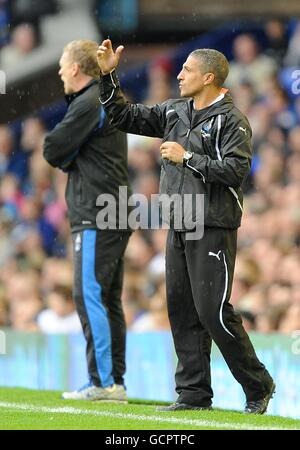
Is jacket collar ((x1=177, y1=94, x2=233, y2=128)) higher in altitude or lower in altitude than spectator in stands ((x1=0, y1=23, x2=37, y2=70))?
lower

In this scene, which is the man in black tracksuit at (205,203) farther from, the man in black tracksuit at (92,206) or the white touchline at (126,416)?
the man in black tracksuit at (92,206)

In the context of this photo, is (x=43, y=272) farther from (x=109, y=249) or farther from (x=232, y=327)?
(x=232, y=327)

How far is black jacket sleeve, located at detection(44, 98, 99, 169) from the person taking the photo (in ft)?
26.4

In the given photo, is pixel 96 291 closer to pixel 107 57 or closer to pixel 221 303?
pixel 221 303

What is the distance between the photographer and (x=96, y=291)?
8055 mm

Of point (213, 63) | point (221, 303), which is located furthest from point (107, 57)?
point (221, 303)

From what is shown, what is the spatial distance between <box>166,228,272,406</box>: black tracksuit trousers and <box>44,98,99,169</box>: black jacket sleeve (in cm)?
131

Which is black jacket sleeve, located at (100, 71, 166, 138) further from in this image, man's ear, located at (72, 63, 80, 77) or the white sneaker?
the white sneaker

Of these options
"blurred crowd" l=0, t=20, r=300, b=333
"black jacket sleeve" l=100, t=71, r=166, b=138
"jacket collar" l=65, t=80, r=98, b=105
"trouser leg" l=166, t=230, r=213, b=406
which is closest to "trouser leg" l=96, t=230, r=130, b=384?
"jacket collar" l=65, t=80, r=98, b=105

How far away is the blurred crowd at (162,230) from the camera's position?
35.1ft

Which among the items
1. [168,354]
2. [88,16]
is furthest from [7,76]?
[168,354]

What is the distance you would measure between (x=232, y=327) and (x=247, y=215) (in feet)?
16.2

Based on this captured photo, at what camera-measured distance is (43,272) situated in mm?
13570

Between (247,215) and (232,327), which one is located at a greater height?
(247,215)
